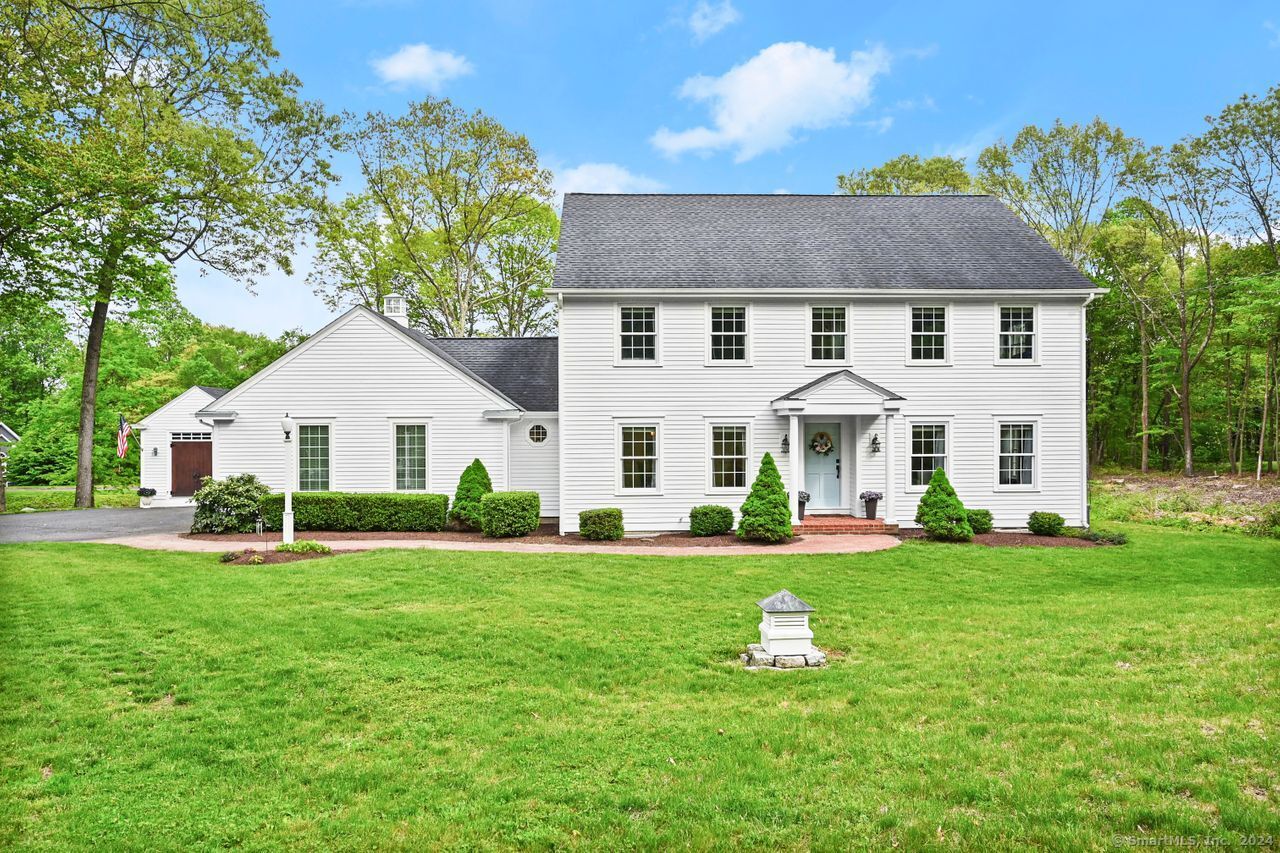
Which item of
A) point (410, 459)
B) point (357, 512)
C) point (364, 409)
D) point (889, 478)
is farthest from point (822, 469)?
point (364, 409)

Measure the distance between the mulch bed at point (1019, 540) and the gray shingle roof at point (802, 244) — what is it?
239 inches

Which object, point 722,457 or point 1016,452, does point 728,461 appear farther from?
point 1016,452

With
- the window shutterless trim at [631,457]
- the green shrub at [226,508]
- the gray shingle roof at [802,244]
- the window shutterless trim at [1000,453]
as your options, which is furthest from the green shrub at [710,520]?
the green shrub at [226,508]

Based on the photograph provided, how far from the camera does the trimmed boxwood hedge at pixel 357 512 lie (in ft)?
52.2

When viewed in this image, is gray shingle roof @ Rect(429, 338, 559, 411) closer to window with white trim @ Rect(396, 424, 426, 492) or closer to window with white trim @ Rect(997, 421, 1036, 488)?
window with white trim @ Rect(396, 424, 426, 492)

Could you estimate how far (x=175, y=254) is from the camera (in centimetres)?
2392

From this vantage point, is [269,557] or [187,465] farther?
[187,465]

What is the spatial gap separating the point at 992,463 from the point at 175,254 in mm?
27439

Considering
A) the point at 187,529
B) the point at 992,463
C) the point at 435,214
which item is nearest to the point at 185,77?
the point at 435,214

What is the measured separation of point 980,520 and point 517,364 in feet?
43.6

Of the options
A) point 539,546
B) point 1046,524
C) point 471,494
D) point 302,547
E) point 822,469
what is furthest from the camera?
point 822,469

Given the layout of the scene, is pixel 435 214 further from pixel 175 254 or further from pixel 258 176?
pixel 175 254

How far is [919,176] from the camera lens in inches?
1270

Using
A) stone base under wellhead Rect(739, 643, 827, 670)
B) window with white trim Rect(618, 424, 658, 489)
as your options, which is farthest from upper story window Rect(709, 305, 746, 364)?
stone base under wellhead Rect(739, 643, 827, 670)
